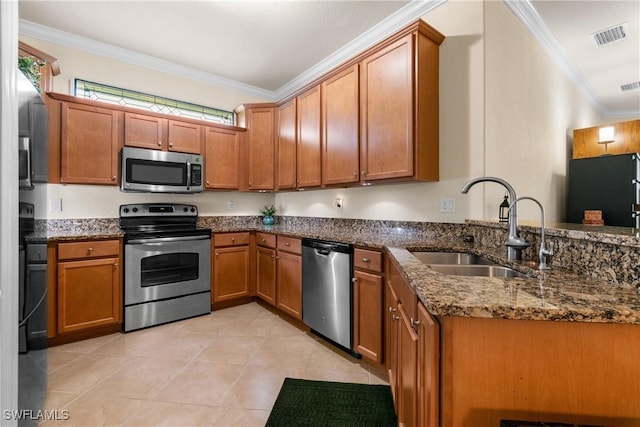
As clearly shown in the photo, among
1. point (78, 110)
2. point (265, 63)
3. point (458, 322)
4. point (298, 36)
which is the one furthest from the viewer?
point (265, 63)

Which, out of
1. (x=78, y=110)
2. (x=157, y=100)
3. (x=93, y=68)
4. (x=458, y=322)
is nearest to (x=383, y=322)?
(x=458, y=322)

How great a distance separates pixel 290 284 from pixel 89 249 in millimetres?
1793

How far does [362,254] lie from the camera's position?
6.95 feet

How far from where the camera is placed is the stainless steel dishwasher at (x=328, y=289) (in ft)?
7.33

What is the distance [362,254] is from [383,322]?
49 centimetres

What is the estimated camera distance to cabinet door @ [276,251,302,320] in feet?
9.01

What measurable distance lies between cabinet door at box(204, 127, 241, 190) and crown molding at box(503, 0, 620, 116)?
3.07m

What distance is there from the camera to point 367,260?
6.82 feet

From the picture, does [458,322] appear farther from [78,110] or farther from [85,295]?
[78,110]

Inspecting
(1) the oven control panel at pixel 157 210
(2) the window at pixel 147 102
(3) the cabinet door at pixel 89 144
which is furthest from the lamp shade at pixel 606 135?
(3) the cabinet door at pixel 89 144

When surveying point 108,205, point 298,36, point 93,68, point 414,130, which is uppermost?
point 298,36

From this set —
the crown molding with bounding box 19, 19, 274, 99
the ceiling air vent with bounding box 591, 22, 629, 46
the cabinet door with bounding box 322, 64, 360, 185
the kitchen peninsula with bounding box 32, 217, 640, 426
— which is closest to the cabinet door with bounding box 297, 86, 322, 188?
the cabinet door with bounding box 322, 64, 360, 185

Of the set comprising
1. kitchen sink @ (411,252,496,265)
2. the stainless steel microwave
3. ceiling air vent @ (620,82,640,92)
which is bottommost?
kitchen sink @ (411,252,496,265)

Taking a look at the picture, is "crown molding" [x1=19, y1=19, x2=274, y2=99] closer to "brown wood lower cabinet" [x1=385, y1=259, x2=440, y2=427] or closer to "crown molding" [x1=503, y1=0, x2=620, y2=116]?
"crown molding" [x1=503, y1=0, x2=620, y2=116]
